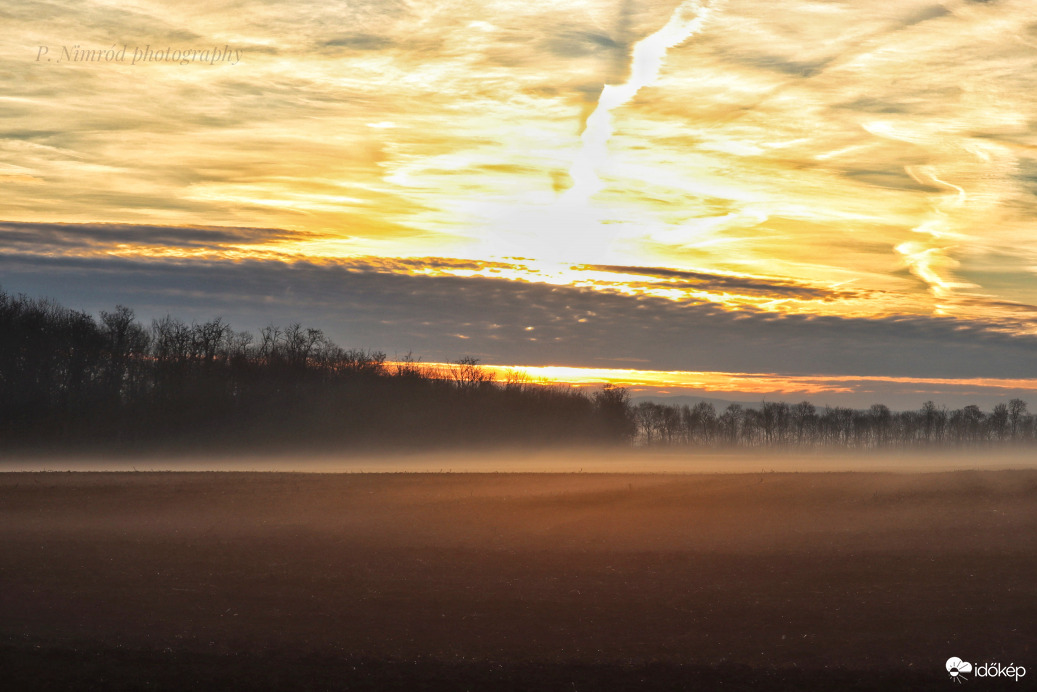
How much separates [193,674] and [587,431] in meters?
140

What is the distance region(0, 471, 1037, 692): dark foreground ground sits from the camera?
13.7m

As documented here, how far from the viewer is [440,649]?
14.8m

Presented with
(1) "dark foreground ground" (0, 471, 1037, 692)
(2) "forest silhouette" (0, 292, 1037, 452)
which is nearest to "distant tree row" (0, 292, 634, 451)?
(2) "forest silhouette" (0, 292, 1037, 452)

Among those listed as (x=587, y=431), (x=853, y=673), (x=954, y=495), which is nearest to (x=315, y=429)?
(x=587, y=431)

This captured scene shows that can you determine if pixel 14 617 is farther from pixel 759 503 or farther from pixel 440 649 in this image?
pixel 759 503

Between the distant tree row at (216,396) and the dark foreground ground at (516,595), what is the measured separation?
60196 millimetres

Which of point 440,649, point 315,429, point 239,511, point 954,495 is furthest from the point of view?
point 315,429

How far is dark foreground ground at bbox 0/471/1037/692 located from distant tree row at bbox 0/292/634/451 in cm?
6020

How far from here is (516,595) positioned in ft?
61.0

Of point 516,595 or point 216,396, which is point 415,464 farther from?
point 516,595

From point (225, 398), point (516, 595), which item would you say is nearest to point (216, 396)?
point (225, 398)

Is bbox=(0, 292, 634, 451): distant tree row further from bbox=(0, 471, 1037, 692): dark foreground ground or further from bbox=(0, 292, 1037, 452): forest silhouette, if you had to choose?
Result: bbox=(0, 471, 1037, 692): dark foreground ground

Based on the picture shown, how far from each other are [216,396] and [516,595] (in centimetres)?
9196

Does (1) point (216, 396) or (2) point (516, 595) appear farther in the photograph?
(1) point (216, 396)
